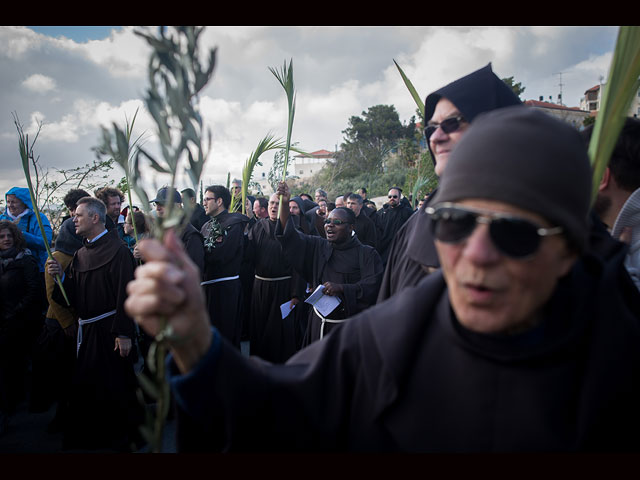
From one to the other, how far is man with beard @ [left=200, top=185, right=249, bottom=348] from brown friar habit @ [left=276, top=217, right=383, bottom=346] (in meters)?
0.92

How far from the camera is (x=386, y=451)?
1272 millimetres

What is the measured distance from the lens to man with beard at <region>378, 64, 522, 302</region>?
220cm

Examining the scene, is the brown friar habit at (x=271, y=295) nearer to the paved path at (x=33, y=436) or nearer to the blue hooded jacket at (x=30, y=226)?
the paved path at (x=33, y=436)

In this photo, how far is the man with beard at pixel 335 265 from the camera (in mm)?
4828

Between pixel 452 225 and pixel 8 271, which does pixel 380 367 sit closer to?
pixel 452 225

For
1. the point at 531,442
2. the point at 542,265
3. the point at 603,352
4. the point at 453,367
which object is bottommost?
the point at 531,442

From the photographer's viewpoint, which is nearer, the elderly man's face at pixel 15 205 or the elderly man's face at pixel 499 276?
the elderly man's face at pixel 499 276

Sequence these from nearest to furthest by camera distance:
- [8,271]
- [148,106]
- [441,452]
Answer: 1. [148,106]
2. [441,452]
3. [8,271]

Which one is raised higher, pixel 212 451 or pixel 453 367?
pixel 453 367

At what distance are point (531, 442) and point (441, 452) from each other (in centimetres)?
25

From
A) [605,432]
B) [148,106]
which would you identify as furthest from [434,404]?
[148,106]

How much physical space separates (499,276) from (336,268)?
4.32m

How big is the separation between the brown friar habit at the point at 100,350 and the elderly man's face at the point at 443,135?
345cm

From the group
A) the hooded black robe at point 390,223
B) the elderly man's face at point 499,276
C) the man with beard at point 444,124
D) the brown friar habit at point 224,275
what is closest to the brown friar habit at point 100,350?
the brown friar habit at point 224,275
